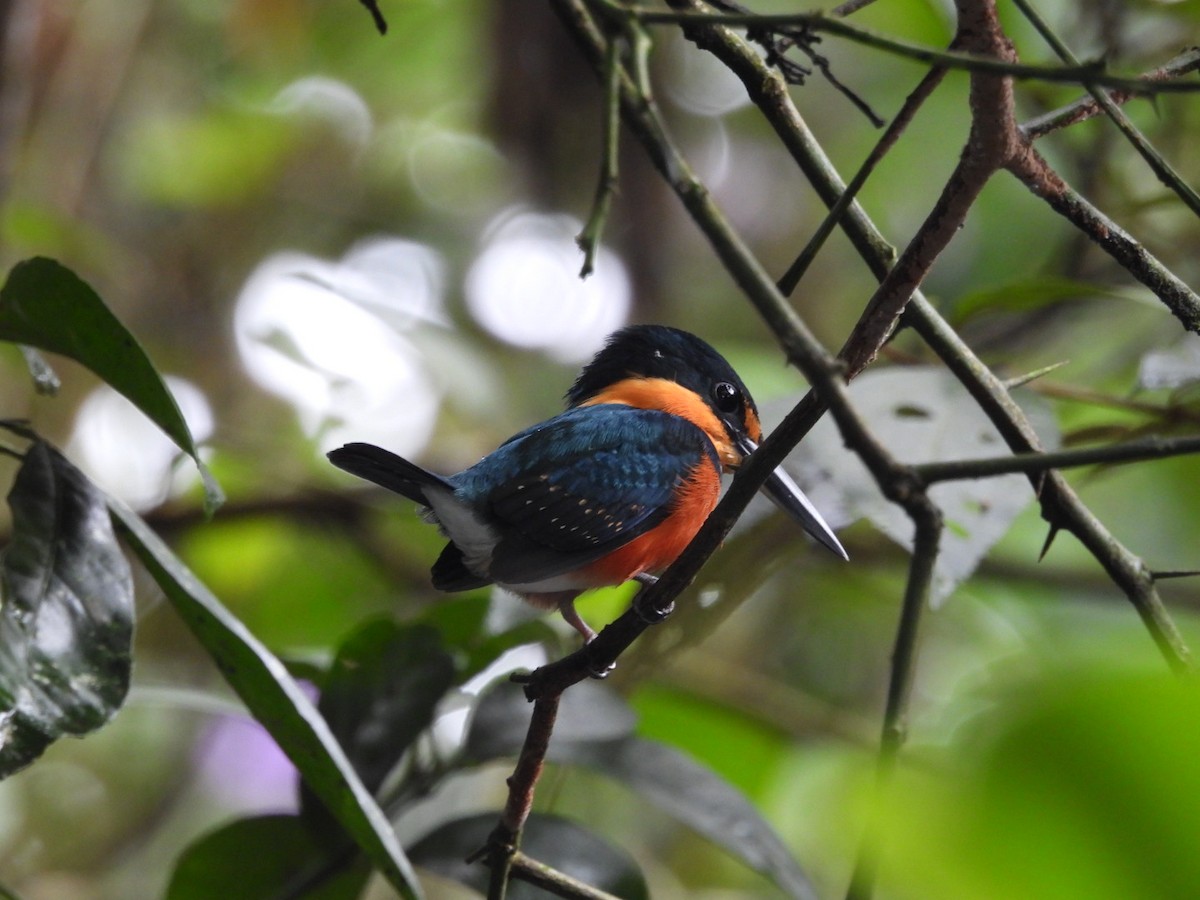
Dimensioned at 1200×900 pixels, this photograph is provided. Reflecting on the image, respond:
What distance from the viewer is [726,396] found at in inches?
102

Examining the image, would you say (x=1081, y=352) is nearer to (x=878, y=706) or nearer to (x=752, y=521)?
(x=878, y=706)

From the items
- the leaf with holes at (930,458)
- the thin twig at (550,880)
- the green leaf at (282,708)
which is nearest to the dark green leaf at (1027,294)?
the leaf with holes at (930,458)

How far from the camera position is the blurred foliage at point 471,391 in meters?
2.29

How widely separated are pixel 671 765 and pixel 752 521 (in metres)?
0.47

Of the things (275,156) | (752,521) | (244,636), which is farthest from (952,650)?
(244,636)

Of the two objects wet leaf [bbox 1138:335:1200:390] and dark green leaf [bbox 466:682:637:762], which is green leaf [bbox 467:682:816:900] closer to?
dark green leaf [bbox 466:682:637:762]

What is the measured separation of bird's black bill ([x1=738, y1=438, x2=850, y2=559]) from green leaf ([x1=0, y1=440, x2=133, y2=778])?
943 millimetres

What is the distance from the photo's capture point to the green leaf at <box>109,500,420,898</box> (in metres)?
1.54

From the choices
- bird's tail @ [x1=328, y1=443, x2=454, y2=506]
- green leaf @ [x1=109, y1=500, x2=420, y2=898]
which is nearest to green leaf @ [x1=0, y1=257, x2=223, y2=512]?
green leaf @ [x1=109, y1=500, x2=420, y2=898]

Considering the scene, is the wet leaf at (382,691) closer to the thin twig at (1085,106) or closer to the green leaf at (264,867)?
the green leaf at (264,867)

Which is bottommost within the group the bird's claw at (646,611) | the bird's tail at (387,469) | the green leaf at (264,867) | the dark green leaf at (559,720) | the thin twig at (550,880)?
the green leaf at (264,867)

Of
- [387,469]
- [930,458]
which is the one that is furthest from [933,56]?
[387,469]

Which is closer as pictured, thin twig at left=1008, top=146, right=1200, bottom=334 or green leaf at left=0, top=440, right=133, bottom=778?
thin twig at left=1008, top=146, right=1200, bottom=334

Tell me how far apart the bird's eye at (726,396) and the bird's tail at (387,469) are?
2.09 feet
